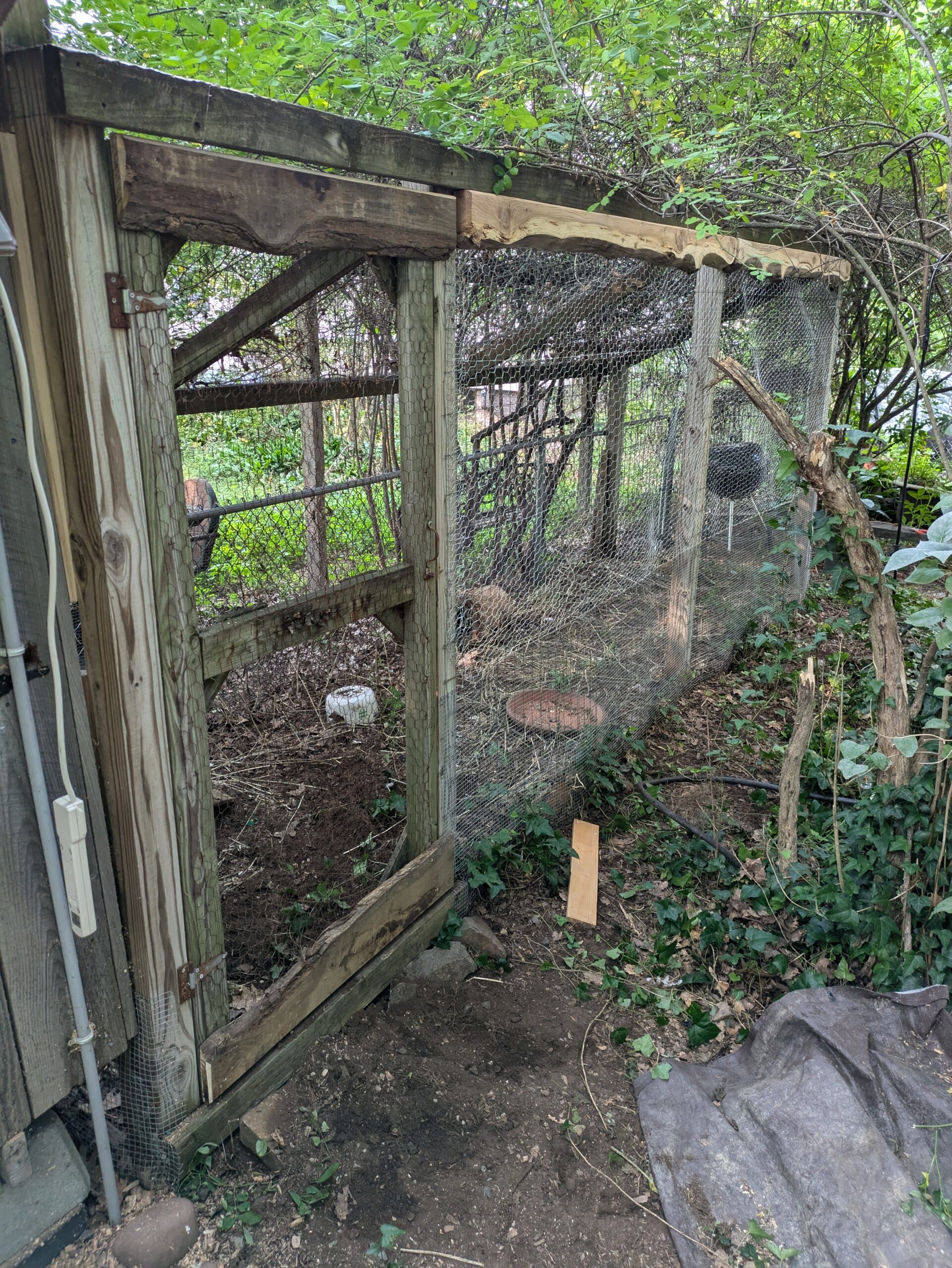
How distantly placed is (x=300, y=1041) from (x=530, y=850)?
125cm

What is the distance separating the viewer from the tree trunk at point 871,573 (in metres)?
2.61

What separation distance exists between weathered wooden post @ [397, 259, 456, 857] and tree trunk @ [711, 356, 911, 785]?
1.12 metres

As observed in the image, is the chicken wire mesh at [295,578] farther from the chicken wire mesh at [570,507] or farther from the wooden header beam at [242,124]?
the chicken wire mesh at [570,507]

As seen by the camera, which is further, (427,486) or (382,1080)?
(427,486)

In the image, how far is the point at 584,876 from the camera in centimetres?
327

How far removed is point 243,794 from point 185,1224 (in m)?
1.83

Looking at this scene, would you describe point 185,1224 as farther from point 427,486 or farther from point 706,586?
point 706,586

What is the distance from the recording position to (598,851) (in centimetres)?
347

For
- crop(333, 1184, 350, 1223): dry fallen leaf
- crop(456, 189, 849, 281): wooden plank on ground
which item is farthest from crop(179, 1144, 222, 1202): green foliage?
crop(456, 189, 849, 281): wooden plank on ground

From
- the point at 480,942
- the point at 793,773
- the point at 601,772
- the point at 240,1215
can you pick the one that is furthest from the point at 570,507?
the point at 240,1215

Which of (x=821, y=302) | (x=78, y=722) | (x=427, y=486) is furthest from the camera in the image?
(x=821, y=302)

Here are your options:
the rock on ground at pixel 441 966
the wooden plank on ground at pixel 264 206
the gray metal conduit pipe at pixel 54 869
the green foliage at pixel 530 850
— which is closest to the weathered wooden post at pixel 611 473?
the green foliage at pixel 530 850

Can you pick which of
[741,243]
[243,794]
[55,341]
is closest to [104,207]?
[55,341]

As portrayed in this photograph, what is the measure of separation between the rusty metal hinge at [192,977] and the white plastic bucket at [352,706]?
212 cm
